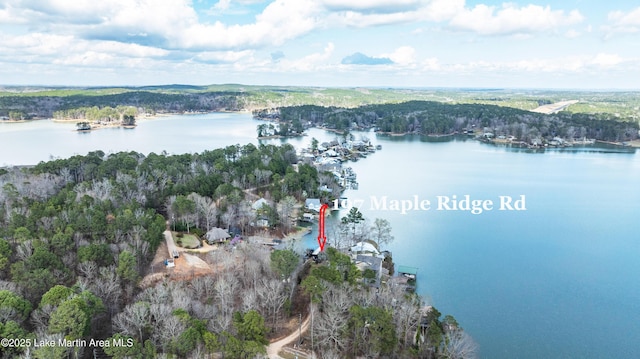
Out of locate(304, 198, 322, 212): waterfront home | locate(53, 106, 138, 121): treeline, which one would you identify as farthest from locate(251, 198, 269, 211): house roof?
locate(53, 106, 138, 121): treeline

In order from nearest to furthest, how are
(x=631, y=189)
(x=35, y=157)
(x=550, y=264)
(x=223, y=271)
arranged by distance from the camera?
1. (x=223, y=271)
2. (x=550, y=264)
3. (x=631, y=189)
4. (x=35, y=157)

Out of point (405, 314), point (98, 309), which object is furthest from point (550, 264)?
point (98, 309)

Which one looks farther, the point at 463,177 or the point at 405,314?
the point at 463,177

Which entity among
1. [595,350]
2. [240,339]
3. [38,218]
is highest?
[38,218]

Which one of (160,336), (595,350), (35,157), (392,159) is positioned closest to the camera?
(160,336)

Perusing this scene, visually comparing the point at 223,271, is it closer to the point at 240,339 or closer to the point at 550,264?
the point at 240,339

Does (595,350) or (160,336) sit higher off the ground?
(160,336)

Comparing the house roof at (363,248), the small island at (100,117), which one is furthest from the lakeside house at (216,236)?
the small island at (100,117)
